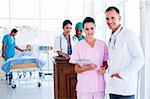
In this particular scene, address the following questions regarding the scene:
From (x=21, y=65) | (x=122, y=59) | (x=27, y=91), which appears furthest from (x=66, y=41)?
(x=21, y=65)

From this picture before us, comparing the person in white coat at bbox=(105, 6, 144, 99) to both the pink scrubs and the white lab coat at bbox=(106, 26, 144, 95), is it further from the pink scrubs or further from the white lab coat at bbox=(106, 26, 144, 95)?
the pink scrubs

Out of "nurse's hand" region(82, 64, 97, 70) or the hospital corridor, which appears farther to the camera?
"nurse's hand" region(82, 64, 97, 70)

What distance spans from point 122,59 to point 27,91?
4.16 meters

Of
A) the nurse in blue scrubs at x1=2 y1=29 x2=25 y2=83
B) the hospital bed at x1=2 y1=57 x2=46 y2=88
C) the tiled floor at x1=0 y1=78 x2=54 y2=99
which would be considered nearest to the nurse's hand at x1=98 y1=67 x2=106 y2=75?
the tiled floor at x1=0 y1=78 x2=54 y2=99

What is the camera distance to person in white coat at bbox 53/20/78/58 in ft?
12.1

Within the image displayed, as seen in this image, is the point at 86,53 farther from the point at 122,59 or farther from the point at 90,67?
the point at 122,59

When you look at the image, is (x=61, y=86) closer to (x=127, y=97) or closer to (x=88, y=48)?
(x=88, y=48)

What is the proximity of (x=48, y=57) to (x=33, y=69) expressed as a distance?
2968 mm

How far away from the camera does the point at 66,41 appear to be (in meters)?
3.81

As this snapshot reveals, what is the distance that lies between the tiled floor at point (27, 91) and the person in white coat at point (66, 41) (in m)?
1.59

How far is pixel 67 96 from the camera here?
10.6 ft


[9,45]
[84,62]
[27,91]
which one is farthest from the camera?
[9,45]

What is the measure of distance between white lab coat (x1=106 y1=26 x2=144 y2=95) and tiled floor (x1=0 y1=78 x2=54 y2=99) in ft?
10.9

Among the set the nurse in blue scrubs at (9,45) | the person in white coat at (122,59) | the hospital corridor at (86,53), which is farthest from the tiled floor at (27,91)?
the person in white coat at (122,59)
